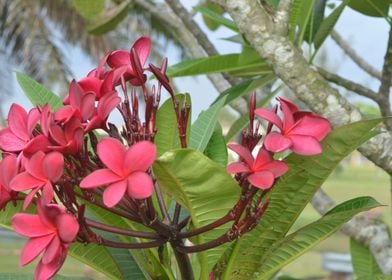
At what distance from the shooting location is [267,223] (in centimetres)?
64

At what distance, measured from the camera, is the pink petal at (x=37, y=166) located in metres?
0.50

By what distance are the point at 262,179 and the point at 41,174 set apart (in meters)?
0.16

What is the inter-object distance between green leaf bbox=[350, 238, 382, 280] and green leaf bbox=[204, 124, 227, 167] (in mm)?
422

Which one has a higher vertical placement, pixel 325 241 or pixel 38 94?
pixel 38 94

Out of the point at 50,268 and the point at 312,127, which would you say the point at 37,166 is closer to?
the point at 50,268

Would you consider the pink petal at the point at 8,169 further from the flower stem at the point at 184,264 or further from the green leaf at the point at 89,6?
the green leaf at the point at 89,6

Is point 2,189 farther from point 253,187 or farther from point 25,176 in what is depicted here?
point 253,187

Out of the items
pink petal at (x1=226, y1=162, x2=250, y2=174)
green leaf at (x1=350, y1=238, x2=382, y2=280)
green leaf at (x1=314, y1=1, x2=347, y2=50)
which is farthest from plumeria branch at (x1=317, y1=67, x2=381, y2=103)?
pink petal at (x1=226, y1=162, x2=250, y2=174)

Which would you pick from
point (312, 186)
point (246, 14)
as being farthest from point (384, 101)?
point (312, 186)

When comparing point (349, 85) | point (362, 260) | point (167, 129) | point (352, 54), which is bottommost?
point (362, 260)

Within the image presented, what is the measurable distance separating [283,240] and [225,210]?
4.4 inches

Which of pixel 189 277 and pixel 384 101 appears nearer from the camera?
pixel 189 277

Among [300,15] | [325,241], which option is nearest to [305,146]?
[300,15]

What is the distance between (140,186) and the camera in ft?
1.53
